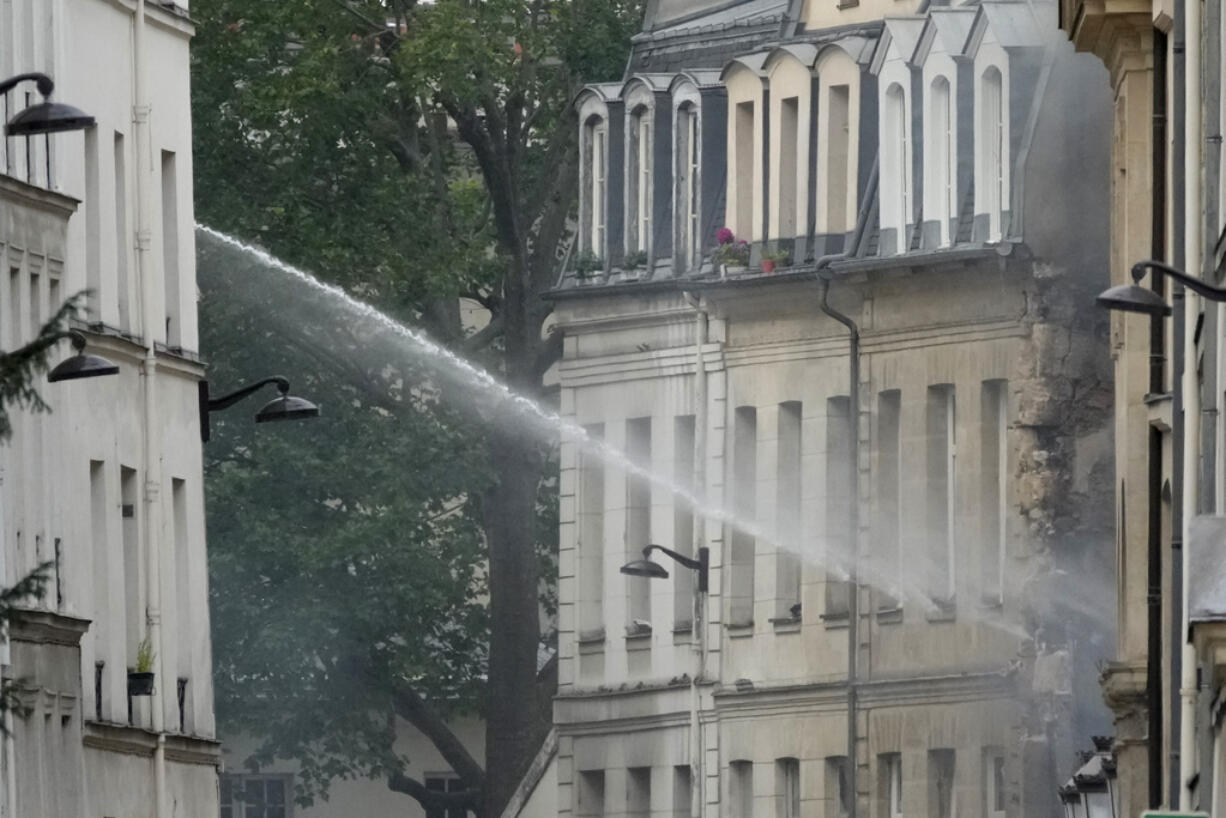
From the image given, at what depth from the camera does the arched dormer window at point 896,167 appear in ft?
186

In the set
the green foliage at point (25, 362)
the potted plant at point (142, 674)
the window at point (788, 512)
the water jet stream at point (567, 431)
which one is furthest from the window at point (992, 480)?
the green foliage at point (25, 362)

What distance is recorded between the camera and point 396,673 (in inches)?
2707

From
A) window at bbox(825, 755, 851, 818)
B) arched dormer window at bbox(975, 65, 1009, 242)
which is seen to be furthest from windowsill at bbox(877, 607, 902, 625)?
arched dormer window at bbox(975, 65, 1009, 242)

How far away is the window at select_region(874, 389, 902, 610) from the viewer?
188 ft

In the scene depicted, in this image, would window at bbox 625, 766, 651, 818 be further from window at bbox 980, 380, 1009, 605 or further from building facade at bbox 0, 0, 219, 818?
building facade at bbox 0, 0, 219, 818

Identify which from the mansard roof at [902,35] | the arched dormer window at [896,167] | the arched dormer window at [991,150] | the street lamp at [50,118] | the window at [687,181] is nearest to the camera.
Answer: the street lamp at [50,118]

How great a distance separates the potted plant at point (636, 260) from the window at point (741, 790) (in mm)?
6681

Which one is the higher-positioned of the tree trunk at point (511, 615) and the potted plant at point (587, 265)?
the potted plant at point (587, 265)

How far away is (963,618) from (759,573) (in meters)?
4.68

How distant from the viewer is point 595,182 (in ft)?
210

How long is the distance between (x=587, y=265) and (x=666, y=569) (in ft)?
14.3

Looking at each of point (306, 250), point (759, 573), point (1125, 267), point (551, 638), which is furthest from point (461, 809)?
point (1125, 267)

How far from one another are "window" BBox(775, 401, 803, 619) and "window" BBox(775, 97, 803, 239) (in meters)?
2.27

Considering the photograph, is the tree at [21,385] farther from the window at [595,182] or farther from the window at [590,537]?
the window at [595,182]
